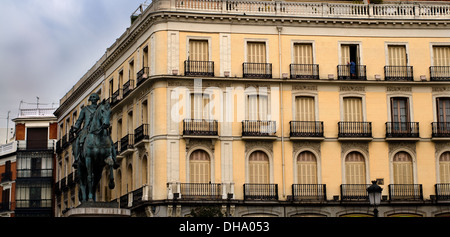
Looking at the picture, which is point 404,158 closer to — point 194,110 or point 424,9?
point 424,9

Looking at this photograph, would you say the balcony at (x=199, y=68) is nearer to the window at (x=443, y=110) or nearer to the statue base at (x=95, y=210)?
the window at (x=443, y=110)

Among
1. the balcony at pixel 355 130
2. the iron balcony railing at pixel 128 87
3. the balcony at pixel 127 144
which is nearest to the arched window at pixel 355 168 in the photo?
the balcony at pixel 355 130

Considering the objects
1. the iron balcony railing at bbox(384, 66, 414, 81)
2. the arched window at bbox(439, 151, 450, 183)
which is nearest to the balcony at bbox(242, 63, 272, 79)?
the iron balcony railing at bbox(384, 66, 414, 81)

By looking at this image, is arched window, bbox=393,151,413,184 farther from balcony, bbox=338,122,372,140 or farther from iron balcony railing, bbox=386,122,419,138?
balcony, bbox=338,122,372,140

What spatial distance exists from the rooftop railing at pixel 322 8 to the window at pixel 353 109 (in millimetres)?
4816

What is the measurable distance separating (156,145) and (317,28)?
1123 centimetres

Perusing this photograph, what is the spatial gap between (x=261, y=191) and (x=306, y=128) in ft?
14.3

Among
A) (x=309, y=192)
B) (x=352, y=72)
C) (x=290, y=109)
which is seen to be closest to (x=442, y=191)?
(x=309, y=192)

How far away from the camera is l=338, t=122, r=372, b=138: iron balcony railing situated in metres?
46.2

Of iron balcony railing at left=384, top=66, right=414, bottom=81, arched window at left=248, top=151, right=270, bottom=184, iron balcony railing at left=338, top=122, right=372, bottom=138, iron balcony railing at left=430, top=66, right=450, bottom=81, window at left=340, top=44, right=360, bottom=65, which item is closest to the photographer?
arched window at left=248, top=151, right=270, bottom=184

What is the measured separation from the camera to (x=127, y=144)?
4956cm

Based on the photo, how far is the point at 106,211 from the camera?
95.3 feet

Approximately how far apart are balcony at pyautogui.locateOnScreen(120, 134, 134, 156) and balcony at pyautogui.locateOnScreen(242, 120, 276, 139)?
23.5 feet
